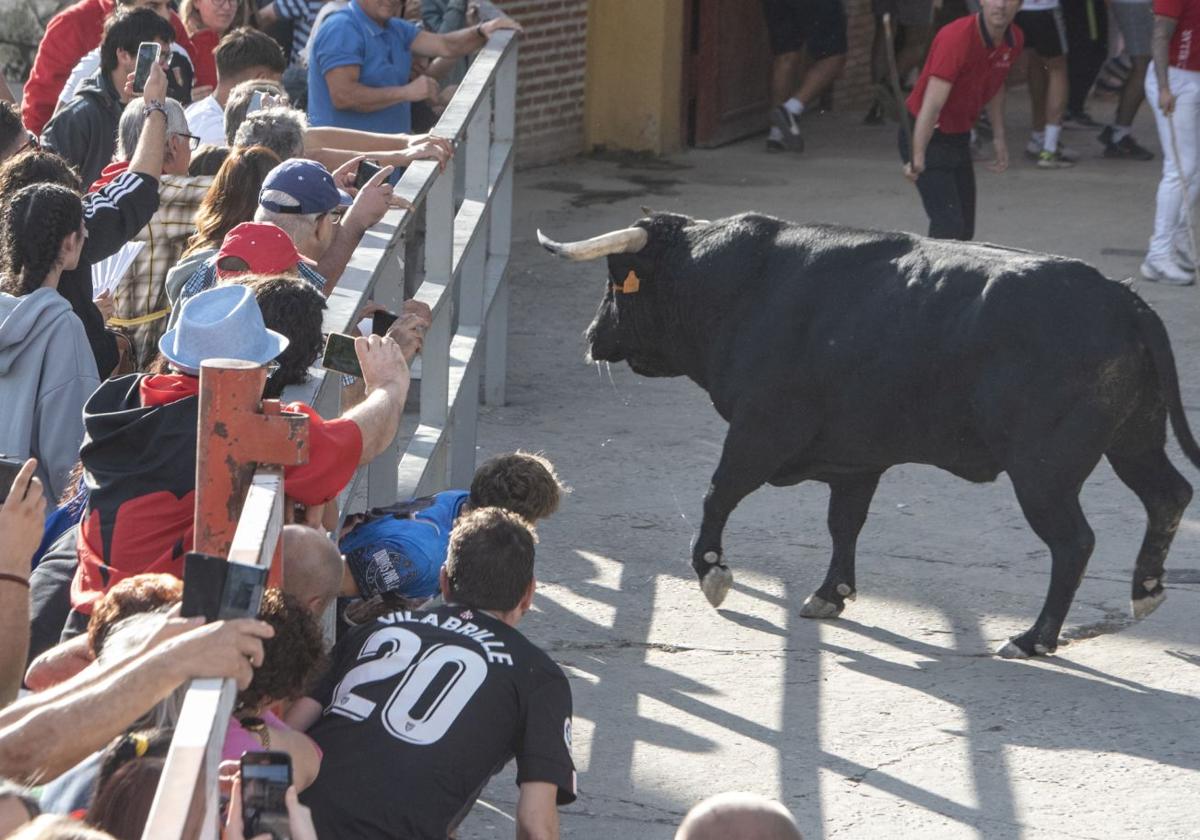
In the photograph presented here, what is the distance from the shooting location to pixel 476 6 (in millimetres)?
8930

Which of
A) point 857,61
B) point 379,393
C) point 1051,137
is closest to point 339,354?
point 379,393

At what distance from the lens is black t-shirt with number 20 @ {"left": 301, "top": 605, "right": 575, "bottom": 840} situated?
3525mm

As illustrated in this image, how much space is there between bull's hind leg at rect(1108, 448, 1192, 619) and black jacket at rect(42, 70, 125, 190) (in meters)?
3.87

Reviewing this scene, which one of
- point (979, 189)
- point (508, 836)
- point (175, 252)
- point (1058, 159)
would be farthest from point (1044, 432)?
point (1058, 159)

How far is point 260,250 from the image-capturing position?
4121mm

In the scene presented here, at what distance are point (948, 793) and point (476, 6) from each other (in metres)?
5.31

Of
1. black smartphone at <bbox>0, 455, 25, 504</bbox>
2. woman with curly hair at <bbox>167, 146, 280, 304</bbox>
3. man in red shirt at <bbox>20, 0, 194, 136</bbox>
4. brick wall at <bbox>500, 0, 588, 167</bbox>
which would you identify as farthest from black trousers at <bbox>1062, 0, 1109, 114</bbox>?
black smartphone at <bbox>0, 455, 25, 504</bbox>

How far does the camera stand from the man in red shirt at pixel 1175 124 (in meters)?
9.82

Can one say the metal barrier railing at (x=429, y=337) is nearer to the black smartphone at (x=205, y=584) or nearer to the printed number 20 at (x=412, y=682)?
the black smartphone at (x=205, y=584)

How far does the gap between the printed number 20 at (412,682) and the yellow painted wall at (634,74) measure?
1069 cm

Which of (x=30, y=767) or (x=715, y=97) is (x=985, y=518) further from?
(x=715, y=97)

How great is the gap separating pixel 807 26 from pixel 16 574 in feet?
39.3

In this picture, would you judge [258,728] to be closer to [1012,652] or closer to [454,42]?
[1012,652]

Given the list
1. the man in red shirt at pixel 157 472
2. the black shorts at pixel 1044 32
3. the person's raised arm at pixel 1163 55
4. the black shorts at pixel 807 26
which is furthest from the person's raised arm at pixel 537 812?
the black shorts at pixel 807 26
